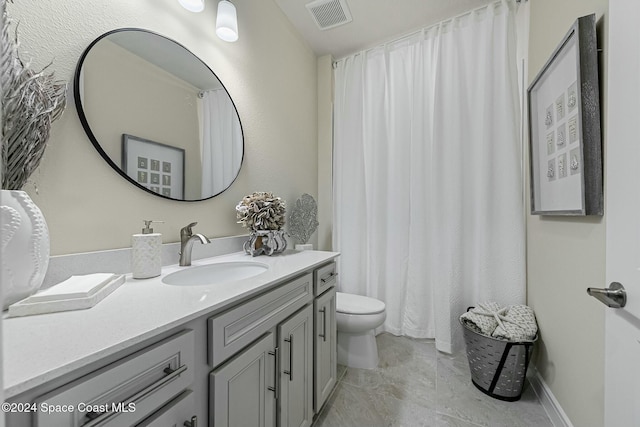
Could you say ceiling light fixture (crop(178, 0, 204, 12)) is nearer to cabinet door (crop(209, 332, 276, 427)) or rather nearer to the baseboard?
cabinet door (crop(209, 332, 276, 427))

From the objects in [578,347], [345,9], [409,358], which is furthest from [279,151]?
[578,347]

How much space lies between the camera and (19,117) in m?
0.71

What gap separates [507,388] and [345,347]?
925 mm

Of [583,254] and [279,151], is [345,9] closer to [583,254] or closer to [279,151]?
[279,151]

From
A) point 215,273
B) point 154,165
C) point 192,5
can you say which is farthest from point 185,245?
point 192,5

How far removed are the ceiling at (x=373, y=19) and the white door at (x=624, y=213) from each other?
1.52 m

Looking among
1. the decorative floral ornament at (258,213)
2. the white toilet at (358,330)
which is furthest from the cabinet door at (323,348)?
the decorative floral ornament at (258,213)

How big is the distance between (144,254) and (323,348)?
36.4 inches

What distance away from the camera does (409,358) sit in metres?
1.95

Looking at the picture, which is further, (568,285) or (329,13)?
(329,13)

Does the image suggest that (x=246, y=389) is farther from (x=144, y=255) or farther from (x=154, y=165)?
(x=154, y=165)

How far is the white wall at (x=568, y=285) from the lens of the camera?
3.51 feet

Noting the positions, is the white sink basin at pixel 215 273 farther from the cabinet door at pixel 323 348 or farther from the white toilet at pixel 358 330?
the white toilet at pixel 358 330

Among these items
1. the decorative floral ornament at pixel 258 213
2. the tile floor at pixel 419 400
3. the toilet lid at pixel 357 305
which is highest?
the decorative floral ornament at pixel 258 213
